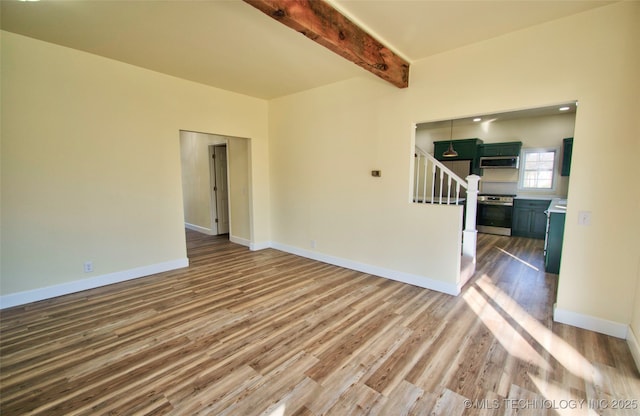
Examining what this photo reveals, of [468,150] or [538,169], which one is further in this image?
[468,150]

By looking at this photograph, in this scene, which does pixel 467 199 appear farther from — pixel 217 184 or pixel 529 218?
pixel 217 184

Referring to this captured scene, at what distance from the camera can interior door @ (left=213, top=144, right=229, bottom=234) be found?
262 inches

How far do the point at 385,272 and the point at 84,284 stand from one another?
402cm

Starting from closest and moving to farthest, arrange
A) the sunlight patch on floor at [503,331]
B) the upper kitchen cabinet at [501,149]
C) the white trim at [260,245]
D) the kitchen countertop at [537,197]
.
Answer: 1. the sunlight patch on floor at [503,331]
2. the white trim at [260,245]
3. the kitchen countertop at [537,197]
4. the upper kitchen cabinet at [501,149]

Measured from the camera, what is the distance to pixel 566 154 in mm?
6008

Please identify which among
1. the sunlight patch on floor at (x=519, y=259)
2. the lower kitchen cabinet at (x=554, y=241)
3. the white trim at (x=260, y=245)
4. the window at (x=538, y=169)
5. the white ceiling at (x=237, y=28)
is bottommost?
the sunlight patch on floor at (x=519, y=259)

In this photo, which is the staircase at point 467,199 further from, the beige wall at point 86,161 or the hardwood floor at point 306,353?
the beige wall at point 86,161

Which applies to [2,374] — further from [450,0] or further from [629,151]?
[629,151]

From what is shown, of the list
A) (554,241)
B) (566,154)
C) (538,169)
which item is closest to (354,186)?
(554,241)

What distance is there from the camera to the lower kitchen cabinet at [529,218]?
6.26m

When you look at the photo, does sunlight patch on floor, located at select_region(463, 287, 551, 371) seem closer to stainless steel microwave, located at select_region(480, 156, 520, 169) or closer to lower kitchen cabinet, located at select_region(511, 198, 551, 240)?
lower kitchen cabinet, located at select_region(511, 198, 551, 240)

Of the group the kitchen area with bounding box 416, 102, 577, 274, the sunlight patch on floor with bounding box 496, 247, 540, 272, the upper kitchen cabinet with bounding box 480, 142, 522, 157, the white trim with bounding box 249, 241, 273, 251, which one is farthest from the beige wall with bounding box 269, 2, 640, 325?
the upper kitchen cabinet with bounding box 480, 142, 522, 157

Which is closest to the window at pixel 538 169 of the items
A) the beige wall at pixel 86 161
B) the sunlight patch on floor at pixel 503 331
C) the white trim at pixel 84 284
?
the sunlight patch on floor at pixel 503 331

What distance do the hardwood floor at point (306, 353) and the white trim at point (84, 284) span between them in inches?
5.2
